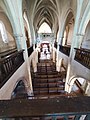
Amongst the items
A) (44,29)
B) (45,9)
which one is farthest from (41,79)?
(44,29)

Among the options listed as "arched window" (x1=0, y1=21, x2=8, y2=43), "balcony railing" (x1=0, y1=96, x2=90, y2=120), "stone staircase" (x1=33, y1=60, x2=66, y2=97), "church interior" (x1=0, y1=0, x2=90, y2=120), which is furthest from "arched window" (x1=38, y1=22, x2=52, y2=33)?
"balcony railing" (x1=0, y1=96, x2=90, y2=120)

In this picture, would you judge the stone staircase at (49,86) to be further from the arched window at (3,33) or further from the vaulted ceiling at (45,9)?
the vaulted ceiling at (45,9)

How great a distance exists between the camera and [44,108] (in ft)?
2.41

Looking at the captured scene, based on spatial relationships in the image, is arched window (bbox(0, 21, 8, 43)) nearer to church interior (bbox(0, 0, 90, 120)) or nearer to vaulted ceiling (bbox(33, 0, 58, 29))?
church interior (bbox(0, 0, 90, 120))

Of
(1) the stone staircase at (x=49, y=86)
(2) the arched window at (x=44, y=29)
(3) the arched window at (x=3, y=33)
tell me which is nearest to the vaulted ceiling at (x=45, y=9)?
(3) the arched window at (x=3, y=33)

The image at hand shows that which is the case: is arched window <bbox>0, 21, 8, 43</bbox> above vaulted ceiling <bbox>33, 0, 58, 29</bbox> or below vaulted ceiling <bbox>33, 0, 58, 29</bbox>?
below

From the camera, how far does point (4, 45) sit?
25.5ft

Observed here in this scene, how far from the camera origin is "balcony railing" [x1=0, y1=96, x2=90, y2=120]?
69cm

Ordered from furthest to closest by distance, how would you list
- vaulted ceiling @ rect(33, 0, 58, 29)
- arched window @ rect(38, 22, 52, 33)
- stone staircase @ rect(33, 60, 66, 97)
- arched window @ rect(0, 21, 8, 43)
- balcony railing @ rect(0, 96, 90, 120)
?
1. arched window @ rect(38, 22, 52, 33)
2. vaulted ceiling @ rect(33, 0, 58, 29)
3. arched window @ rect(0, 21, 8, 43)
4. stone staircase @ rect(33, 60, 66, 97)
5. balcony railing @ rect(0, 96, 90, 120)

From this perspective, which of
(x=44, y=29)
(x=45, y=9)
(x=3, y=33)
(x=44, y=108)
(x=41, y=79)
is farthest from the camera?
(x=44, y=29)

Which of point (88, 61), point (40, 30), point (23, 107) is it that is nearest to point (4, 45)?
point (88, 61)

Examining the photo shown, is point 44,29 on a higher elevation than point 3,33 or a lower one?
higher

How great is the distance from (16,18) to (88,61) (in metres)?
3.71

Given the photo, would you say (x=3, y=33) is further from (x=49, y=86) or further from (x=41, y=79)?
(x=49, y=86)
